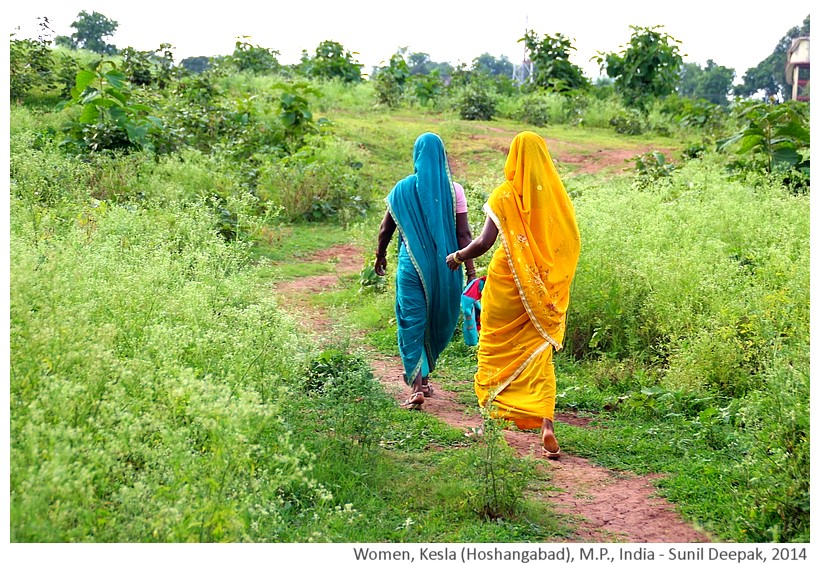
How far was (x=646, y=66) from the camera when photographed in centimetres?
2092

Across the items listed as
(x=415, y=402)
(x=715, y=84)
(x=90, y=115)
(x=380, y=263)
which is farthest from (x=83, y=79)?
(x=715, y=84)

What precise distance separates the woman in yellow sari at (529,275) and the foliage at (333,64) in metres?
17.6

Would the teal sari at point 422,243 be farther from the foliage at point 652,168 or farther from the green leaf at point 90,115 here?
A: the green leaf at point 90,115

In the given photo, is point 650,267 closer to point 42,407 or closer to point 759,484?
point 759,484

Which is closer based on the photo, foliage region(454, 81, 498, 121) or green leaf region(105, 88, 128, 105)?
green leaf region(105, 88, 128, 105)

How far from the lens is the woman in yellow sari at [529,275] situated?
4.82m

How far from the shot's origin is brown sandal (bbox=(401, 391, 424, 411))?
18.2ft

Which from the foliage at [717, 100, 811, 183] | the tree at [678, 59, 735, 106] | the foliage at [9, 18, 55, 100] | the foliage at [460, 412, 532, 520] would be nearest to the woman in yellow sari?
the foliage at [460, 412, 532, 520]

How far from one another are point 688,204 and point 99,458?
21.0ft

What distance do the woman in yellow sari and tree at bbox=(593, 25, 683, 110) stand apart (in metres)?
16.8

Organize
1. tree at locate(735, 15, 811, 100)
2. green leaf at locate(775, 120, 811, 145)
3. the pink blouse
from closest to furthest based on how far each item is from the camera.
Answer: the pink blouse → green leaf at locate(775, 120, 811, 145) → tree at locate(735, 15, 811, 100)

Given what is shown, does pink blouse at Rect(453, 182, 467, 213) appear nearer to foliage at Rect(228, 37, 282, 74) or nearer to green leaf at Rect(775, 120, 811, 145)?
green leaf at Rect(775, 120, 811, 145)

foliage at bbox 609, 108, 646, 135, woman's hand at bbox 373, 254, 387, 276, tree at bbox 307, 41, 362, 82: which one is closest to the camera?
woman's hand at bbox 373, 254, 387, 276

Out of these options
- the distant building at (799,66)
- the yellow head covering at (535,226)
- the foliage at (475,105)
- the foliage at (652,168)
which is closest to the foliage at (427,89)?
the foliage at (475,105)
